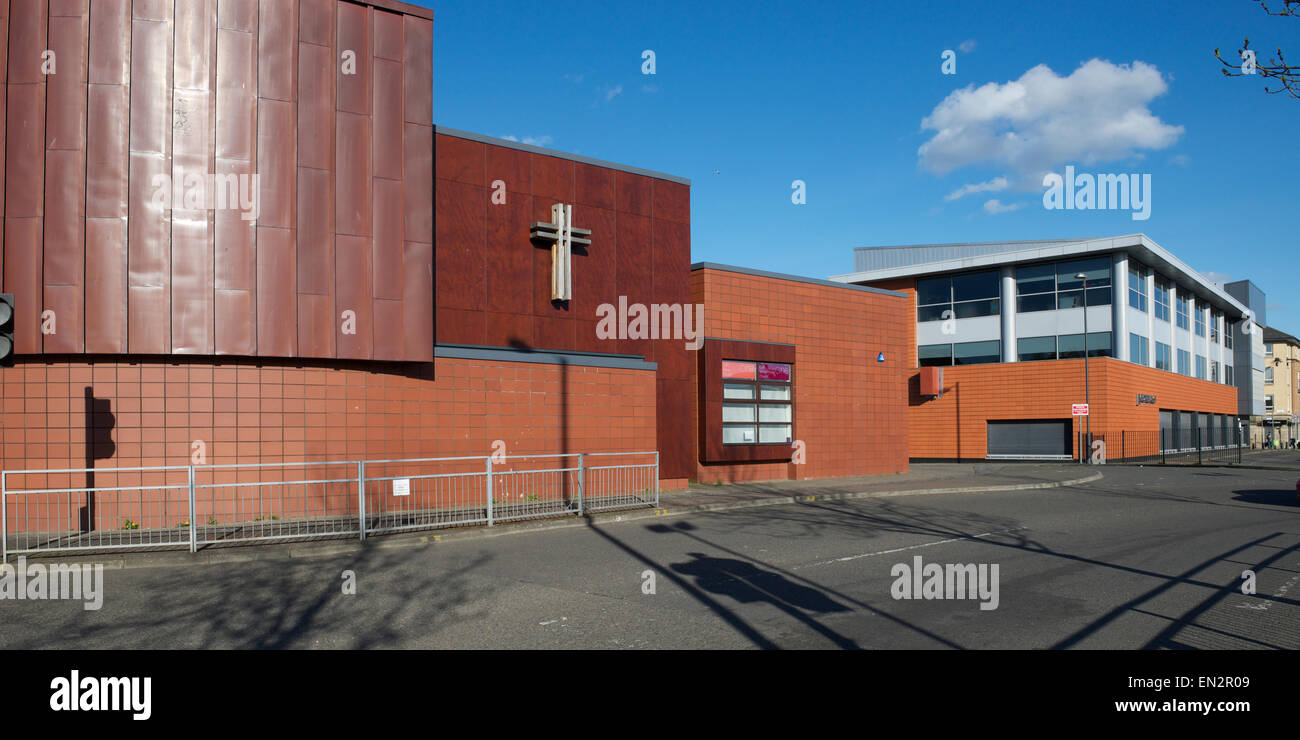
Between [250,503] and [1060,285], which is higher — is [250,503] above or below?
below

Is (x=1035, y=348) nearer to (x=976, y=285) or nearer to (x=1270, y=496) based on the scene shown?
(x=976, y=285)

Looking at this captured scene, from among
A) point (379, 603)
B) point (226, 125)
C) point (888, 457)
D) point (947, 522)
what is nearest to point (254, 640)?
point (379, 603)

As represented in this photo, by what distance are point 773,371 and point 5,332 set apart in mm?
18592

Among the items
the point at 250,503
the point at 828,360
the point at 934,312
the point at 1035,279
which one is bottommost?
the point at 250,503

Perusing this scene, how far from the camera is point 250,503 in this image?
14.8 metres

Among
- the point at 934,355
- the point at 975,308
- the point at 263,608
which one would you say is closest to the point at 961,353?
the point at 934,355

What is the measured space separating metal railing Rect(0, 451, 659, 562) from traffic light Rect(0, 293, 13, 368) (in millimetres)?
2419

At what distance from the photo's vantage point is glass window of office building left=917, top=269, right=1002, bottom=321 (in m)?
45.1

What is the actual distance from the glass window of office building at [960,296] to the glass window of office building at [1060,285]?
48.0 inches

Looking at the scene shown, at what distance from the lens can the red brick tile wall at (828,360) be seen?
24297 mm

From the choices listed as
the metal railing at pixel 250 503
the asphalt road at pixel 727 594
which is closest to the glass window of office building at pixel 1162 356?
the asphalt road at pixel 727 594

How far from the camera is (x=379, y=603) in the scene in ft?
28.7

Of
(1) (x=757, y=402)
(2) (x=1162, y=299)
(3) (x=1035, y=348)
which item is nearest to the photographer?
(1) (x=757, y=402)

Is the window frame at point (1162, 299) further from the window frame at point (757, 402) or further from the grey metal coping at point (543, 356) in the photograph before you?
the grey metal coping at point (543, 356)
